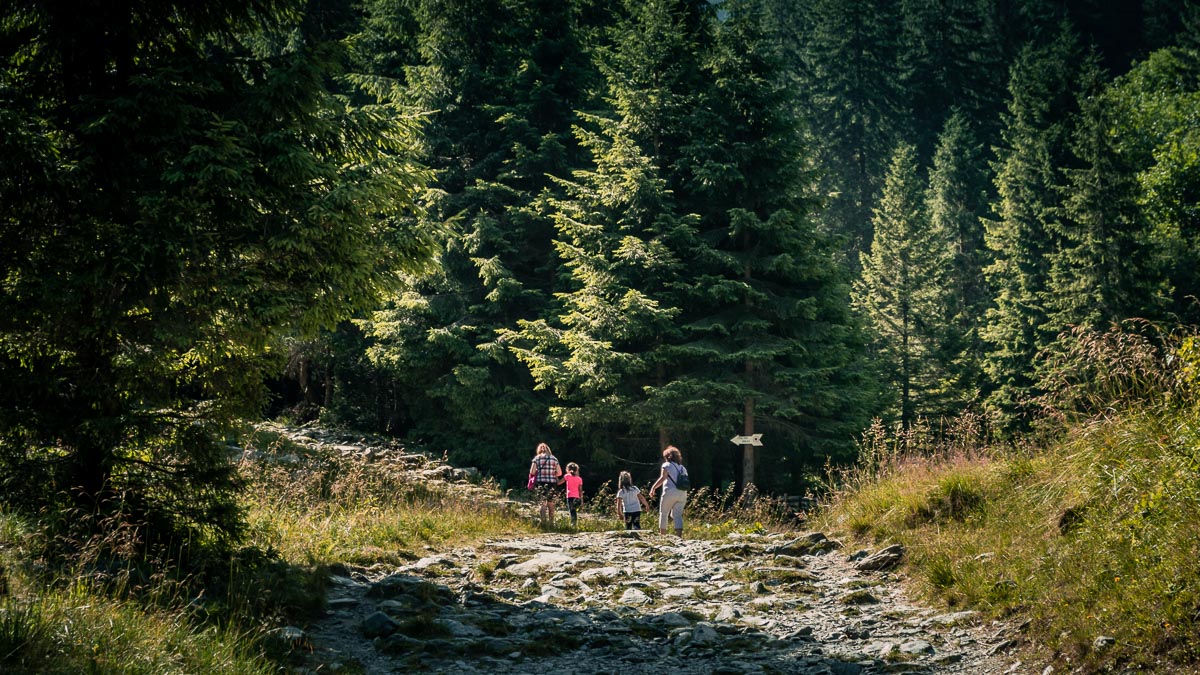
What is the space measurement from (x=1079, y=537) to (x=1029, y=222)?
33.3m

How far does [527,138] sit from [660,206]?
595 cm

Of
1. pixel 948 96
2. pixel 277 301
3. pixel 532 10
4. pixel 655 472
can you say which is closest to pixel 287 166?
pixel 277 301

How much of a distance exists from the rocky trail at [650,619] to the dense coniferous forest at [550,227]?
1.95 metres

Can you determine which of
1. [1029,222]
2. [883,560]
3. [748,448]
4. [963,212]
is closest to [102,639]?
[883,560]

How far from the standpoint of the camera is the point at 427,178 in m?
9.45

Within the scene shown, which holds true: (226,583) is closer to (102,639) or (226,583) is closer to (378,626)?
(378,626)

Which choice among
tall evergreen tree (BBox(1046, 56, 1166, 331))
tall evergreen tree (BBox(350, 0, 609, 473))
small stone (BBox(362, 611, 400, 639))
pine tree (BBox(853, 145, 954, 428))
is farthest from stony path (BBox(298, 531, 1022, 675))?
pine tree (BBox(853, 145, 954, 428))

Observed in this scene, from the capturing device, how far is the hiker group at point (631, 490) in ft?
48.5

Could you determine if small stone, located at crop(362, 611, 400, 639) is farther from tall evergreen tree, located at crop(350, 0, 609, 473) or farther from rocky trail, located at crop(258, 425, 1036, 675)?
tall evergreen tree, located at crop(350, 0, 609, 473)

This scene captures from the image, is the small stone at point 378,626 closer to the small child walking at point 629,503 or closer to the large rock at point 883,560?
the large rock at point 883,560

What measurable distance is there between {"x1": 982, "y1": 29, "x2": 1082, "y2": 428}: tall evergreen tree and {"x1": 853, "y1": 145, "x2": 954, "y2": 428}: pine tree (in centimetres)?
225

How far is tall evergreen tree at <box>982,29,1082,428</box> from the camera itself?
1308 inches

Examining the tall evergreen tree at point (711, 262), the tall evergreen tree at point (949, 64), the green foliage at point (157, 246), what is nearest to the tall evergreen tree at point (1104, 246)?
the tall evergreen tree at point (711, 262)

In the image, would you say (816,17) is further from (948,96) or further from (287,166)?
(287,166)
